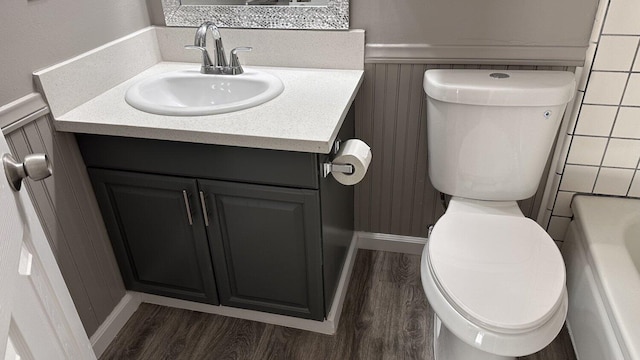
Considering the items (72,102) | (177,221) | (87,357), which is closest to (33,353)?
(87,357)

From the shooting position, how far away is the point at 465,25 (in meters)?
1.57

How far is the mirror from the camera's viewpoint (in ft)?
5.37

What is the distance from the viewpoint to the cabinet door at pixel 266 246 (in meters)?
1.41

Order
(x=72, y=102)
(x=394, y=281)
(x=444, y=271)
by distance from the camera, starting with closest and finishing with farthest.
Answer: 1. (x=444, y=271)
2. (x=72, y=102)
3. (x=394, y=281)

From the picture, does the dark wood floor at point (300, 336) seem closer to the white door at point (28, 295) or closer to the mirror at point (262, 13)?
the white door at point (28, 295)

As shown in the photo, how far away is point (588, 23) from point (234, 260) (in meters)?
1.37

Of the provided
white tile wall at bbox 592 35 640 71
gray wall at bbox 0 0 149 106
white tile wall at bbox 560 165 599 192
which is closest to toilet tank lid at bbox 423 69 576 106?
white tile wall at bbox 592 35 640 71

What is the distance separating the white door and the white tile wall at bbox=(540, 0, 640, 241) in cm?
158

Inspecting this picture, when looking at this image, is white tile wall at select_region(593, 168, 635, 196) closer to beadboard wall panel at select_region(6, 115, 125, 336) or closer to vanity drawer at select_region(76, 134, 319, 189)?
vanity drawer at select_region(76, 134, 319, 189)

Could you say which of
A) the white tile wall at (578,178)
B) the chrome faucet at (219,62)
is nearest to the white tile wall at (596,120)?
the white tile wall at (578,178)

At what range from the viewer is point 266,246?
1.51 metres

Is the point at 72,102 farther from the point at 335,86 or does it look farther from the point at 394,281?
the point at 394,281

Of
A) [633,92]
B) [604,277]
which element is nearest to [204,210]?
[604,277]

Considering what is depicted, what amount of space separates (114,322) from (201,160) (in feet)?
2.53
